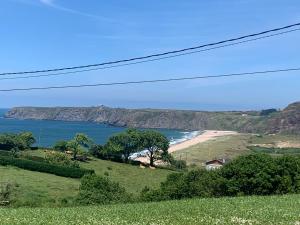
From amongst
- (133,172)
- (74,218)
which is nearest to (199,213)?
(74,218)

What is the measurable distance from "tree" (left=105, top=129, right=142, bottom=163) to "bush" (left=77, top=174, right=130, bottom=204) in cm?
6908

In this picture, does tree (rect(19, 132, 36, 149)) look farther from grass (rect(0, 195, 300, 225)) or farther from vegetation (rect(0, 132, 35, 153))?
grass (rect(0, 195, 300, 225))

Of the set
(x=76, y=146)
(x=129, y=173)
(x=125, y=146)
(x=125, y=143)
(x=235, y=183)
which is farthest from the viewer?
(x=125, y=143)

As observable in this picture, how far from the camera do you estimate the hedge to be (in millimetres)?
95188

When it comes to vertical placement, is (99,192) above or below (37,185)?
above

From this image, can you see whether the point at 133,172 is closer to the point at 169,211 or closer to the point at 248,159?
the point at 248,159

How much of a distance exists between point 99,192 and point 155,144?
257ft

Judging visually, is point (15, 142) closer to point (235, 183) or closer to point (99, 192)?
point (99, 192)

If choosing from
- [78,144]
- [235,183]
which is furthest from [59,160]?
[235,183]

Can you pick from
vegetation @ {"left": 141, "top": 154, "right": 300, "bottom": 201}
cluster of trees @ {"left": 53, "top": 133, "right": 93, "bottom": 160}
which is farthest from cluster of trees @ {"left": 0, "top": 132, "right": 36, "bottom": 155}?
vegetation @ {"left": 141, "top": 154, "right": 300, "bottom": 201}

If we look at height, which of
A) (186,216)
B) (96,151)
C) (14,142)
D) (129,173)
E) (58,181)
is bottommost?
(129,173)

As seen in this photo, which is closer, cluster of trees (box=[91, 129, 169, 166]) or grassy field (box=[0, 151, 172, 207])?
grassy field (box=[0, 151, 172, 207])

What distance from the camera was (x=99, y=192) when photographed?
54.6m

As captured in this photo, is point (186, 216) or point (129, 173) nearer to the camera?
point (186, 216)
